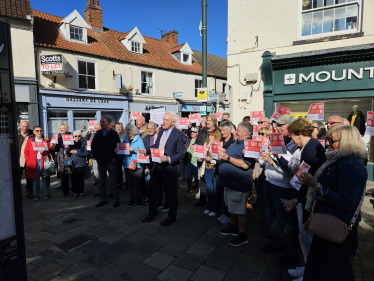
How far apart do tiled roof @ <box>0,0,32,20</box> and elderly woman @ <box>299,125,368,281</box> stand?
51.1 ft

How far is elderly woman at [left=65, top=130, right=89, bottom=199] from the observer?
246 inches

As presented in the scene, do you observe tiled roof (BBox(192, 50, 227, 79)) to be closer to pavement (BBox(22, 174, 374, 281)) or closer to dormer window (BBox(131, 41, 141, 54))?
dormer window (BBox(131, 41, 141, 54))

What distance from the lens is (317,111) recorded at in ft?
17.4

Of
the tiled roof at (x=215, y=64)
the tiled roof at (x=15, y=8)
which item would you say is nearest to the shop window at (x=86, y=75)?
the tiled roof at (x=15, y=8)

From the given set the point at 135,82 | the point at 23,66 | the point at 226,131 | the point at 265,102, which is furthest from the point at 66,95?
the point at 226,131

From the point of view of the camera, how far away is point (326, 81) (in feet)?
24.1

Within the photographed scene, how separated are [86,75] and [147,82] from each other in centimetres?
503

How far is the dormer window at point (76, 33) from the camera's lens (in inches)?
619

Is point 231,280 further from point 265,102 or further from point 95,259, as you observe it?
point 265,102

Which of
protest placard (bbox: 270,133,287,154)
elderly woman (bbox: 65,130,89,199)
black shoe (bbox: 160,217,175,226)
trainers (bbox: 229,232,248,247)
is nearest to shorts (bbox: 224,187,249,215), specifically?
trainers (bbox: 229,232,248,247)

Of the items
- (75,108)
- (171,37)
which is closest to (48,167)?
(75,108)

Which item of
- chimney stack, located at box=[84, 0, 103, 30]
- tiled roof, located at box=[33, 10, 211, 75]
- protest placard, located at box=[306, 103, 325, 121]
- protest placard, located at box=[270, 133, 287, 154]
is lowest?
protest placard, located at box=[270, 133, 287, 154]

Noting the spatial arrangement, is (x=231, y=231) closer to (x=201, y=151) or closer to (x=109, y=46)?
(x=201, y=151)

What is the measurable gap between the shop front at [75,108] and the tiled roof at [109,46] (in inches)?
111
